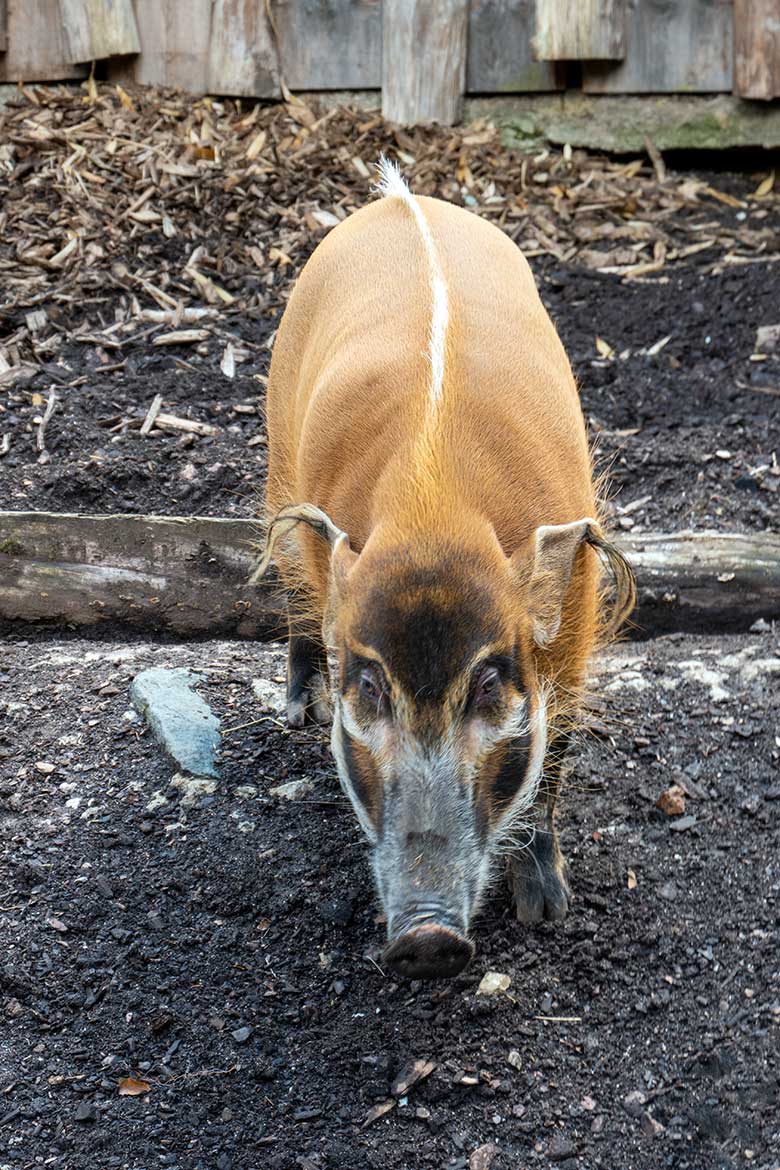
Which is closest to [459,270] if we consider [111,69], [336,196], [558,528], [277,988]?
[558,528]

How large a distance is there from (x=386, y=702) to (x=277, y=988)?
95cm

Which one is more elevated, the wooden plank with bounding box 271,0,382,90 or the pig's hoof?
the wooden plank with bounding box 271,0,382,90

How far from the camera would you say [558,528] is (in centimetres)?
285

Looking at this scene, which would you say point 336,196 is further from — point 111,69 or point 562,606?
point 562,606

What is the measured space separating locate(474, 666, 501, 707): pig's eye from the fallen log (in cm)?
179

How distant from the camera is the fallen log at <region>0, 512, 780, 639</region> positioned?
14.6 feet

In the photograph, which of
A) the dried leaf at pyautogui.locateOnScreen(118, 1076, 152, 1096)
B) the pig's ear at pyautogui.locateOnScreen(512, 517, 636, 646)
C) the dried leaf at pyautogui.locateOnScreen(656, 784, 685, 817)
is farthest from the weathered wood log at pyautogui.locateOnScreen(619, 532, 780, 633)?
the dried leaf at pyautogui.locateOnScreen(118, 1076, 152, 1096)

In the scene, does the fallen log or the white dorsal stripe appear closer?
the white dorsal stripe

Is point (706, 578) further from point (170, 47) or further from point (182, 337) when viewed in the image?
point (170, 47)

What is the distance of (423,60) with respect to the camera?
300 inches

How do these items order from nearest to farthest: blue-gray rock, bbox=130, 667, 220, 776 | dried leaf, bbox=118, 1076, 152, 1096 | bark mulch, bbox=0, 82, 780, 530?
1. dried leaf, bbox=118, 1076, 152, 1096
2. blue-gray rock, bbox=130, 667, 220, 776
3. bark mulch, bbox=0, 82, 780, 530

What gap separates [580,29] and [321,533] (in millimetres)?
5390

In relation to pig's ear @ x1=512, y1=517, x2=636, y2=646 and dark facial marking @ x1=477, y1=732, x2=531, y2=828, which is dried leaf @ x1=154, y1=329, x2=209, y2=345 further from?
dark facial marking @ x1=477, y1=732, x2=531, y2=828

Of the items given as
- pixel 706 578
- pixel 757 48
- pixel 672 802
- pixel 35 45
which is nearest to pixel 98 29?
pixel 35 45
